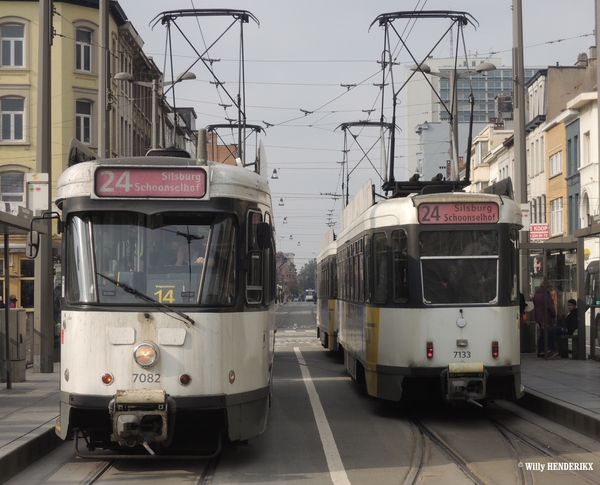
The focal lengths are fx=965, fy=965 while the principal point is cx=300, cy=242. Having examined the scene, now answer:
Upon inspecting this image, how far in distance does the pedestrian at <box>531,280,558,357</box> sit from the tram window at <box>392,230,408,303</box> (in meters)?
8.56

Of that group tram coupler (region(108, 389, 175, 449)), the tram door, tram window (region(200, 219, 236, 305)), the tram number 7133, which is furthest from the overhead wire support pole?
the tram door

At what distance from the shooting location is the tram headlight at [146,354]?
8859mm

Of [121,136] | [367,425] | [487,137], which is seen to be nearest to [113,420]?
[367,425]

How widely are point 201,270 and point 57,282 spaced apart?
54.6ft

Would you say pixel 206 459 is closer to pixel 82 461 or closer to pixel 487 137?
pixel 82 461

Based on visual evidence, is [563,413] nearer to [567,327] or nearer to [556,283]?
[567,327]

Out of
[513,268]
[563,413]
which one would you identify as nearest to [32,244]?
[513,268]

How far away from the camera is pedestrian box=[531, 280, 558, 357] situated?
819 inches

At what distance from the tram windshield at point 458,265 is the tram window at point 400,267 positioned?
0.79ft

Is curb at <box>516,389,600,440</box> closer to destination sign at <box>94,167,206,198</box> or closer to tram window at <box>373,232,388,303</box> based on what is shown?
tram window at <box>373,232,388,303</box>

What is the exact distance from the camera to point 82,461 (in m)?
9.84

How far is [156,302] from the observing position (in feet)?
29.4

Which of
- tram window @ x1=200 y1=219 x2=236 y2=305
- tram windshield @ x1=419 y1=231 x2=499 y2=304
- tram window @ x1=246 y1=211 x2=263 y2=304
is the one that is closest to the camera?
tram window @ x1=200 y1=219 x2=236 y2=305

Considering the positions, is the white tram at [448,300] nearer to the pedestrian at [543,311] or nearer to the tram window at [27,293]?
the pedestrian at [543,311]
